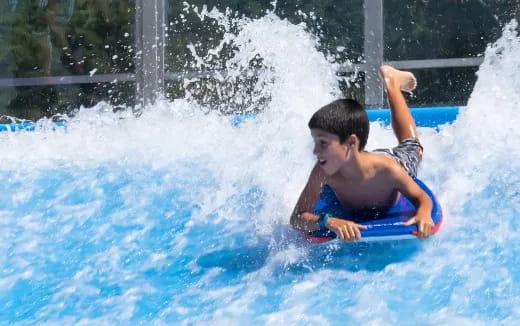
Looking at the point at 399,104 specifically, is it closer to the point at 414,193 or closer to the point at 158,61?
the point at 414,193

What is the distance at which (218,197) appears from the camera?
12.5 ft

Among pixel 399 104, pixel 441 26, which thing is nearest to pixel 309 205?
pixel 399 104

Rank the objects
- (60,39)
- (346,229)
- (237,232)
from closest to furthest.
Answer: (346,229) → (237,232) → (60,39)

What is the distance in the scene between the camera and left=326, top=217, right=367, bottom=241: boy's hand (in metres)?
2.71

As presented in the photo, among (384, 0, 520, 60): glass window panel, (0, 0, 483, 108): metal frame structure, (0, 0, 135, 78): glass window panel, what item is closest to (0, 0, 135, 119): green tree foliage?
(0, 0, 135, 78): glass window panel

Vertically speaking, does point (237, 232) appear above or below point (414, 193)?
below

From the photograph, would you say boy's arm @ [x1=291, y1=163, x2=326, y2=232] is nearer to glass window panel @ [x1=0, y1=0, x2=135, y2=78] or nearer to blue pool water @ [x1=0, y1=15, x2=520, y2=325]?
blue pool water @ [x1=0, y1=15, x2=520, y2=325]

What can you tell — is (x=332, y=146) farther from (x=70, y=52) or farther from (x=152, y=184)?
(x=70, y=52)

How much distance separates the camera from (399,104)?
391 centimetres

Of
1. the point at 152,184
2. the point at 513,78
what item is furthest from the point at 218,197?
the point at 513,78

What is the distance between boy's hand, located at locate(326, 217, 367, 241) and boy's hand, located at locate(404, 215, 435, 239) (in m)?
0.20

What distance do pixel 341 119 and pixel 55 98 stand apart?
219 inches

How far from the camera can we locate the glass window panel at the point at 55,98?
299 inches

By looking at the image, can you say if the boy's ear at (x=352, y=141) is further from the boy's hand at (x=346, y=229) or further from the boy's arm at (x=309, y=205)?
the boy's hand at (x=346, y=229)
